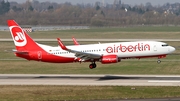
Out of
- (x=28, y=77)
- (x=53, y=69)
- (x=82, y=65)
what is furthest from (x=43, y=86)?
(x=82, y=65)

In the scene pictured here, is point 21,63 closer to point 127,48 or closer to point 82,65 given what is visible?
point 82,65

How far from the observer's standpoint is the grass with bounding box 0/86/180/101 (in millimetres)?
51438

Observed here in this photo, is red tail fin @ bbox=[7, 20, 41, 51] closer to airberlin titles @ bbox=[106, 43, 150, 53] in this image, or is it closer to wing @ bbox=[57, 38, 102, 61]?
wing @ bbox=[57, 38, 102, 61]

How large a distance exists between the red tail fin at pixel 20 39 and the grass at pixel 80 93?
476 inches

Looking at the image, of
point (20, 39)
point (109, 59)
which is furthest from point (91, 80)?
point (20, 39)

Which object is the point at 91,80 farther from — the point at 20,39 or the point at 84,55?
the point at 20,39

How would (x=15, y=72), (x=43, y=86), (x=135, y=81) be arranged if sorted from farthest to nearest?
(x=15, y=72) < (x=135, y=81) < (x=43, y=86)

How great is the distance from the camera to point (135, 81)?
208ft

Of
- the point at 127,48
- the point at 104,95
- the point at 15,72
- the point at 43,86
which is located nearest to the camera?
the point at 104,95

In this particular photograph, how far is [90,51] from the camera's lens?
69.7 metres

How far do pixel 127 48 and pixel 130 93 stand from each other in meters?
15.1

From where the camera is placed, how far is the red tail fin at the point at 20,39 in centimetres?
6975

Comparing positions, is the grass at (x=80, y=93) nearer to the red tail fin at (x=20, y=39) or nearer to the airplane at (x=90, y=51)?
the airplane at (x=90, y=51)

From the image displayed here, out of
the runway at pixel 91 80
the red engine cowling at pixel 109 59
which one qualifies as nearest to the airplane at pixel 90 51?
the red engine cowling at pixel 109 59
